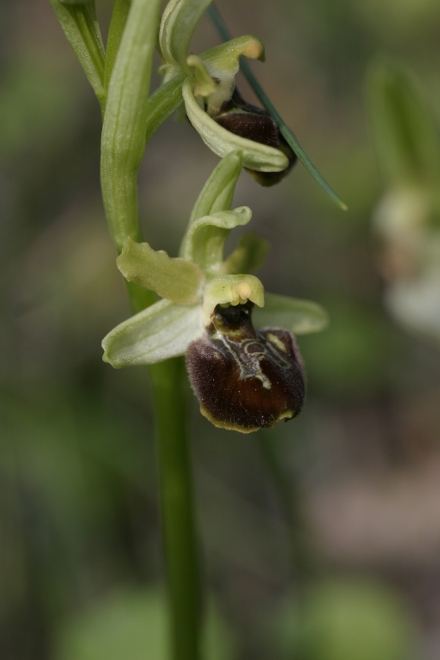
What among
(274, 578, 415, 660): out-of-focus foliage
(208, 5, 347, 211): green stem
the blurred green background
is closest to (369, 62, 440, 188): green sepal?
(208, 5, 347, 211): green stem

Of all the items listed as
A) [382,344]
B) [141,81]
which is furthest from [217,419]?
[382,344]

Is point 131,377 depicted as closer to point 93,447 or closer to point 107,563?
point 93,447

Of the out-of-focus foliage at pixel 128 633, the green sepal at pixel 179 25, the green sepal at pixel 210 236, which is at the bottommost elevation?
the out-of-focus foliage at pixel 128 633

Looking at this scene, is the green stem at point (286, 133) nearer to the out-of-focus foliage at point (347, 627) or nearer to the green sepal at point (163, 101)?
the green sepal at point (163, 101)

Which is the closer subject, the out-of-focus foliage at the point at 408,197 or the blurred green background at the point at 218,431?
the out-of-focus foliage at the point at 408,197

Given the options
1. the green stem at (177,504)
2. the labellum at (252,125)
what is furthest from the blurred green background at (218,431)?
the labellum at (252,125)

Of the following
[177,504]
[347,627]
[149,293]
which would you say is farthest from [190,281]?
[347,627]

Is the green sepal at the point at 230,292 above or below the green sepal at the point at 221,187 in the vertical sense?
below
